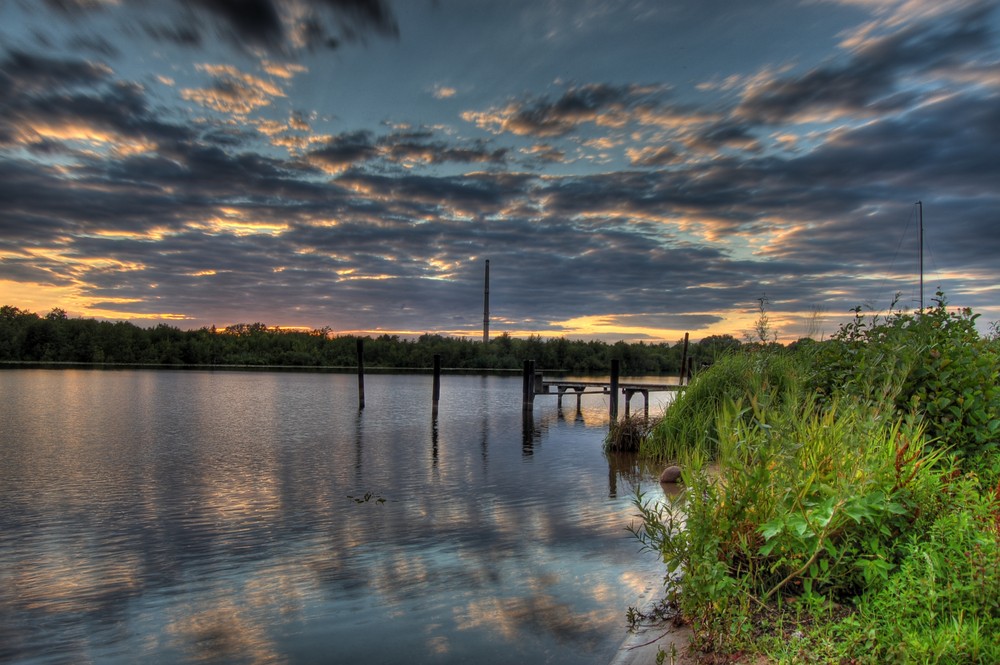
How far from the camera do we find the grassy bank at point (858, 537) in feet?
10.7

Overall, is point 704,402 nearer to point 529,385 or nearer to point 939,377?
point 939,377

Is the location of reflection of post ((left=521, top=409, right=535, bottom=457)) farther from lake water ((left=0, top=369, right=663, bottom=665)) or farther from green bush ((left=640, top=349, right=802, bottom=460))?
green bush ((left=640, top=349, right=802, bottom=460))

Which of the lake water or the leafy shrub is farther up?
the leafy shrub

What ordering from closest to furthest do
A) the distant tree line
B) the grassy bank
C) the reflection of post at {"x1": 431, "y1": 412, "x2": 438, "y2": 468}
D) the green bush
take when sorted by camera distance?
the grassy bank < the green bush < the reflection of post at {"x1": 431, "y1": 412, "x2": 438, "y2": 468} < the distant tree line

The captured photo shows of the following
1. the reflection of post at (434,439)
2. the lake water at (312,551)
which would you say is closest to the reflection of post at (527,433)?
the lake water at (312,551)

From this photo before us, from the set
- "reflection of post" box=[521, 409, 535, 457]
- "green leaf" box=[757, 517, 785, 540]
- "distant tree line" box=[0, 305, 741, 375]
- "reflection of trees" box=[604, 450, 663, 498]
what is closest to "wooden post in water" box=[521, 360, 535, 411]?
"reflection of post" box=[521, 409, 535, 457]

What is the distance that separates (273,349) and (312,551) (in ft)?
256

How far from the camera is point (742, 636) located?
12.0 feet

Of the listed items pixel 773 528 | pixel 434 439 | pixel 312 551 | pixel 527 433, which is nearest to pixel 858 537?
pixel 773 528

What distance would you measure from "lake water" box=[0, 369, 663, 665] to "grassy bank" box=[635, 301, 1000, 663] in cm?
165

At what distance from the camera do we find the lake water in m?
5.43

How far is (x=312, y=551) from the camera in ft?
26.3

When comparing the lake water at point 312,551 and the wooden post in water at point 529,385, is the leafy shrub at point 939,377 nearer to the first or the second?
the lake water at point 312,551

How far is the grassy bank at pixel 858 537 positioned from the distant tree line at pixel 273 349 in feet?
226
